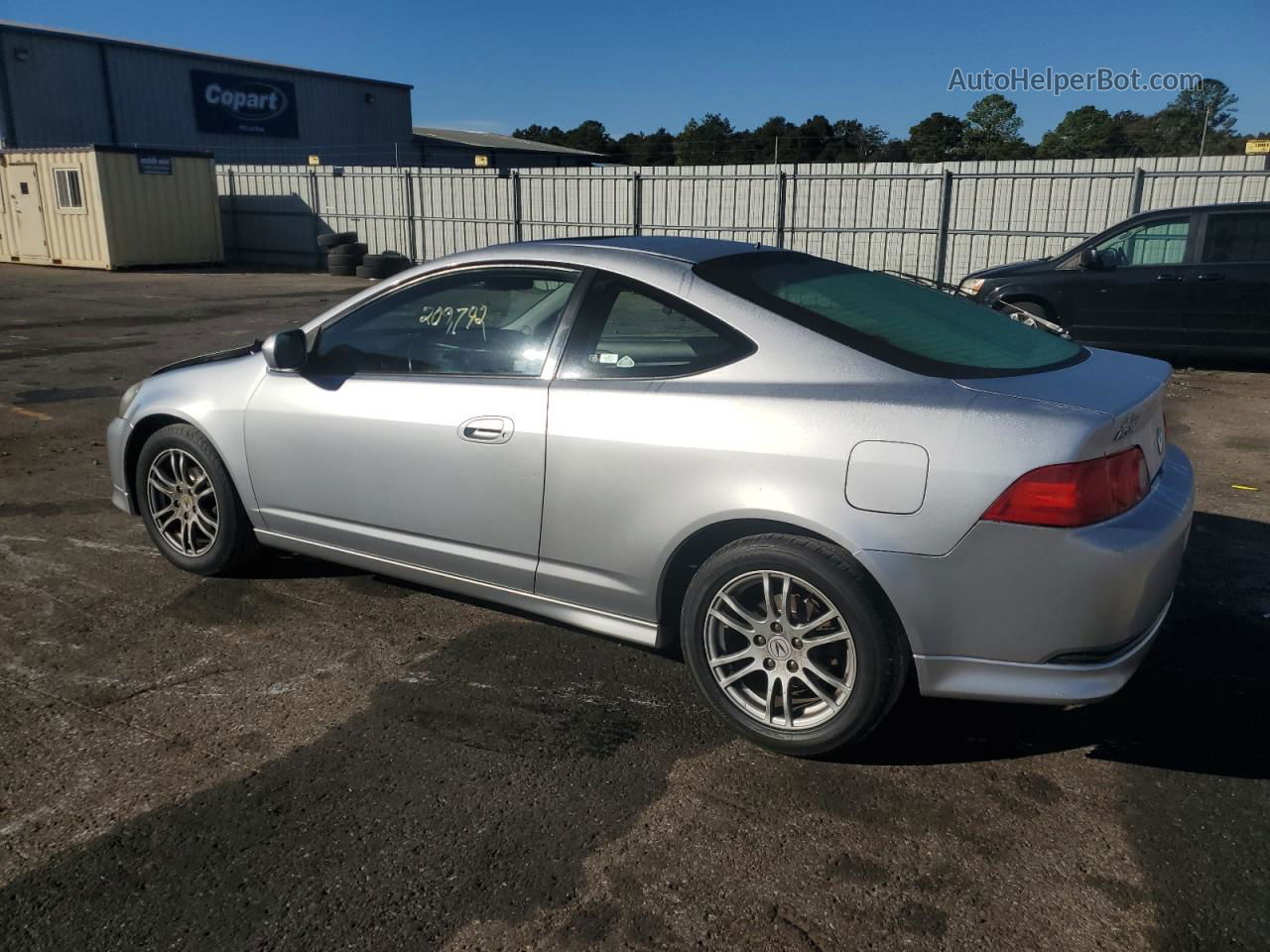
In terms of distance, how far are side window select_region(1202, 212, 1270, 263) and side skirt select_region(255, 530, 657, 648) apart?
9219 mm

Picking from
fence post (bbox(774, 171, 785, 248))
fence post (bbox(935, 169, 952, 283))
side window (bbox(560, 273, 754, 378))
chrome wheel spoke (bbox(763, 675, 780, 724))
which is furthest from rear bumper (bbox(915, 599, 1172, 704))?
fence post (bbox(774, 171, 785, 248))

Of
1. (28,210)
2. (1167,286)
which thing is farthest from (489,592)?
(28,210)

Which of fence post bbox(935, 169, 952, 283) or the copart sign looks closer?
fence post bbox(935, 169, 952, 283)

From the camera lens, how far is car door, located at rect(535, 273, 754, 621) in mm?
3145

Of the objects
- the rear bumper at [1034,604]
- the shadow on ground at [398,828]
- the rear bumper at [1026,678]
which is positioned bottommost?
the shadow on ground at [398,828]

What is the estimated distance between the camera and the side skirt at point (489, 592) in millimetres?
3414

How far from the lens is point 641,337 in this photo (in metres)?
3.41

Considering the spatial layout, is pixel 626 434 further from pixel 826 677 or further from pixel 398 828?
pixel 398 828

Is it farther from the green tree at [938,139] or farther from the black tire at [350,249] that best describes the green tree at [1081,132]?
the black tire at [350,249]

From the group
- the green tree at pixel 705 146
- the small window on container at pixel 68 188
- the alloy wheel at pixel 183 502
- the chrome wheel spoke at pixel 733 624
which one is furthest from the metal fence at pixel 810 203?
the green tree at pixel 705 146

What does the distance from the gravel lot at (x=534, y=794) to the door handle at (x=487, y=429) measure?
0.86 meters

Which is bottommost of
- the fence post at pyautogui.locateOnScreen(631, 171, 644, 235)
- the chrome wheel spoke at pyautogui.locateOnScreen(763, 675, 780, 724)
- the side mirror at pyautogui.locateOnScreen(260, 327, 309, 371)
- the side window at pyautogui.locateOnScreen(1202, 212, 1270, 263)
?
the chrome wheel spoke at pyautogui.locateOnScreen(763, 675, 780, 724)

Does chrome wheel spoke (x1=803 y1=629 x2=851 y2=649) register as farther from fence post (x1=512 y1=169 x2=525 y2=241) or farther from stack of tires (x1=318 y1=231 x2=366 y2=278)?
stack of tires (x1=318 y1=231 x2=366 y2=278)

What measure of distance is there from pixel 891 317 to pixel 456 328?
1.62 metres
